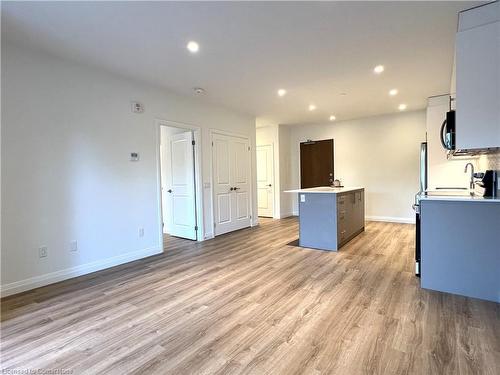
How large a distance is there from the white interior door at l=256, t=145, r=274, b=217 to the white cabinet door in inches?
204

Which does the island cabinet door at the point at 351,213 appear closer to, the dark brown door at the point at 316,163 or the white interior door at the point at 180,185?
the dark brown door at the point at 316,163

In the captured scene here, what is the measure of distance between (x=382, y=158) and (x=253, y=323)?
5700 mm

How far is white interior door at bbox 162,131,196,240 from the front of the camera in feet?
16.6

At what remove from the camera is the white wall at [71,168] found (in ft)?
9.40

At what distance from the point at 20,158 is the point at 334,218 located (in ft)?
13.2

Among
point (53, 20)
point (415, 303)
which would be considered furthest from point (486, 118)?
point (53, 20)

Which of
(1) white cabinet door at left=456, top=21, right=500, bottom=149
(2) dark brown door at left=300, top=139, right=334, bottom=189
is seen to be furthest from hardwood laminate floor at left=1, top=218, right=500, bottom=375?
(2) dark brown door at left=300, top=139, right=334, bottom=189

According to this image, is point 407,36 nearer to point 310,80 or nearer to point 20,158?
point 310,80

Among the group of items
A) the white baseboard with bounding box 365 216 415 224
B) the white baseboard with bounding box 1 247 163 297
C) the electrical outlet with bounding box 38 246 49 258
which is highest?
the electrical outlet with bounding box 38 246 49 258

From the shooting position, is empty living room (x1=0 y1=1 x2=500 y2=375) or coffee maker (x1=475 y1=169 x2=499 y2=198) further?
coffee maker (x1=475 y1=169 x2=499 y2=198)

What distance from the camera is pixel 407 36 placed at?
111 inches

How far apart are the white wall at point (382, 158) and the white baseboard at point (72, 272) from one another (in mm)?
5107

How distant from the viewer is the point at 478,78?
7.92 feet

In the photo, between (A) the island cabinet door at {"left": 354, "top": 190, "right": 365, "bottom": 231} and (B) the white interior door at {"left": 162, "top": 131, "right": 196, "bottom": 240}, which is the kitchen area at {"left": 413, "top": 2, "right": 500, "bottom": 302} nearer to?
(A) the island cabinet door at {"left": 354, "top": 190, "right": 365, "bottom": 231}
